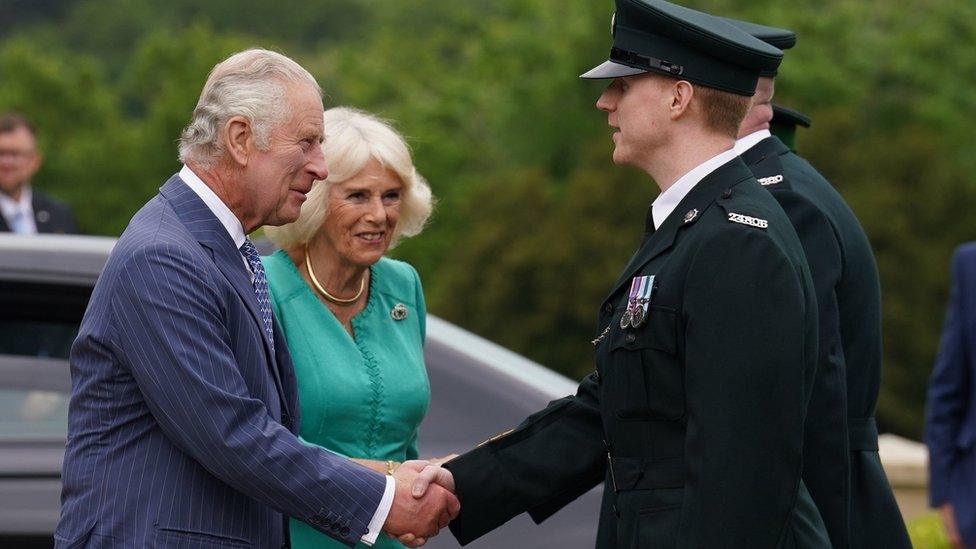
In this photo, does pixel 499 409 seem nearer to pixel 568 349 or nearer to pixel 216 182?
pixel 216 182

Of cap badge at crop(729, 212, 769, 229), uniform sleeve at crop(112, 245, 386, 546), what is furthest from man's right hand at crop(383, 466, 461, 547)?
cap badge at crop(729, 212, 769, 229)

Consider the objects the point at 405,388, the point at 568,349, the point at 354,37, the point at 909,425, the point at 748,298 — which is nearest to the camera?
the point at 748,298

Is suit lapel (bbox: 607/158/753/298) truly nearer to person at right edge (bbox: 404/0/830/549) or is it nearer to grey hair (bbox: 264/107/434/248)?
person at right edge (bbox: 404/0/830/549)

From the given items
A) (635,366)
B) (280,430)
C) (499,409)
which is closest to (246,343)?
(280,430)

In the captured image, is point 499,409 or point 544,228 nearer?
point 499,409

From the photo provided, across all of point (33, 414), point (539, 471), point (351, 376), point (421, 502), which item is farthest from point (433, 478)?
point (33, 414)

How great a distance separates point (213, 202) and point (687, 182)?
91cm

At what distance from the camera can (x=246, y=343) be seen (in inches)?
114

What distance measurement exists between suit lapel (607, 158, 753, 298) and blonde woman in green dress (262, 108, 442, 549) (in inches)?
34.1

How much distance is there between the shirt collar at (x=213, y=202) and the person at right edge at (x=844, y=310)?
1150mm

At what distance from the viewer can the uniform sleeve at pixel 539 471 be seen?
3.42 m

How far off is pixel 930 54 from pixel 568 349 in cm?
1317

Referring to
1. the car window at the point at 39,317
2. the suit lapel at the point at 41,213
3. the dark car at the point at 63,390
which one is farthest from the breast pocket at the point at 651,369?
the suit lapel at the point at 41,213

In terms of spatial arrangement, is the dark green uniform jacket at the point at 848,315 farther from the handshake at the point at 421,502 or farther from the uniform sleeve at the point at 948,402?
the uniform sleeve at the point at 948,402
